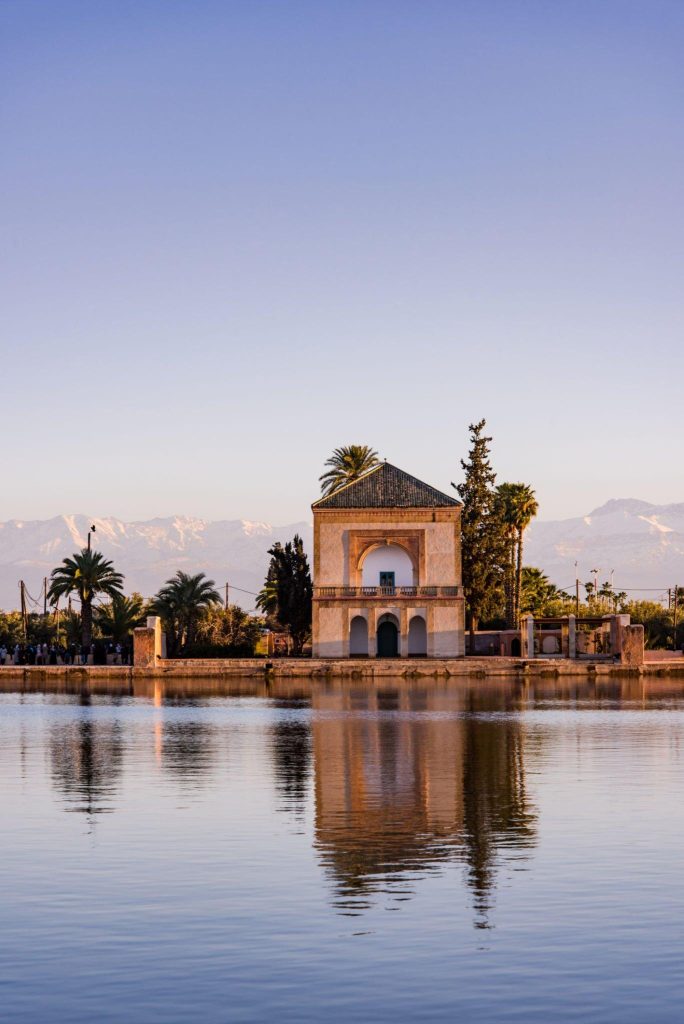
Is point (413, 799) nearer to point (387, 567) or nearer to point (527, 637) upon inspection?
point (527, 637)

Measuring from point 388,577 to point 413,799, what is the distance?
48.3 m

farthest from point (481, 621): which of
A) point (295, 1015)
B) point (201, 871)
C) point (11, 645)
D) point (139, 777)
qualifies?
point (295, 1015)

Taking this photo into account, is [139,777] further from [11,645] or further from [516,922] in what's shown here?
[11,645]

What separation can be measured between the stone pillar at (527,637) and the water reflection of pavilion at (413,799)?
29.4 meters

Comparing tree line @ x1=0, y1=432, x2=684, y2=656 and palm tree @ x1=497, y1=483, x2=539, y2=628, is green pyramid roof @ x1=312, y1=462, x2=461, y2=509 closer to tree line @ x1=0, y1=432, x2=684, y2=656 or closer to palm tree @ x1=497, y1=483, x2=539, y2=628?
tree line @ x1=0, y1=432, x2=684, y2=656

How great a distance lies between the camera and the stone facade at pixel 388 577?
66688 millimetres

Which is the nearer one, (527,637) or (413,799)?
(413,799)

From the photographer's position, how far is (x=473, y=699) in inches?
1785

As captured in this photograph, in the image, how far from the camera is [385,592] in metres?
67.2

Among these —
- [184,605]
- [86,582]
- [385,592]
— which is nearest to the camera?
[385,592]

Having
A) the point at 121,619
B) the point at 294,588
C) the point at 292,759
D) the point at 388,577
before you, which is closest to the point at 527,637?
the point at 388,577

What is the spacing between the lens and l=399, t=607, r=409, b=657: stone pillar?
66750mm

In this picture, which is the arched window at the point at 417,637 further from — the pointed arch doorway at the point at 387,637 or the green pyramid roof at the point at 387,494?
the green pyramid roof at the point at 387,494

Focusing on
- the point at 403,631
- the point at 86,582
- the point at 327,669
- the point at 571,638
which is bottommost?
the point at 327,669
